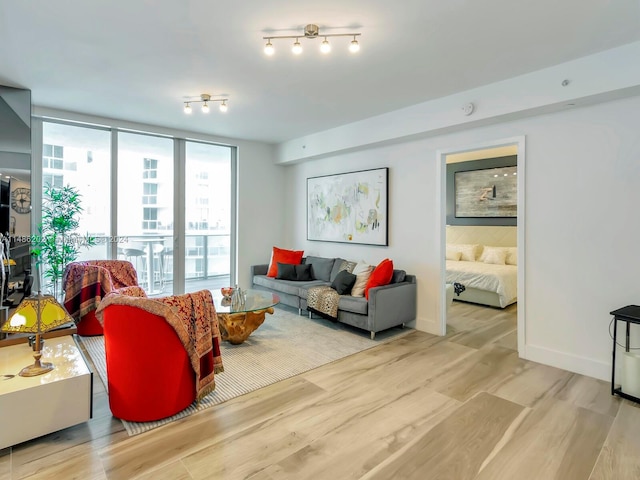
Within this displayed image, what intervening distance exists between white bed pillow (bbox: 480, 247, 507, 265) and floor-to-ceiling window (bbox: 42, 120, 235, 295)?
4611 mm

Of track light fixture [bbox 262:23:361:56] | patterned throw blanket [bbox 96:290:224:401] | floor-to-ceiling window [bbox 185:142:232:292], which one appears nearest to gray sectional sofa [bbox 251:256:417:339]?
floor-to-ceiling window [bbox 185:142:232:292]

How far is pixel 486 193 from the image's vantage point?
6797 mm

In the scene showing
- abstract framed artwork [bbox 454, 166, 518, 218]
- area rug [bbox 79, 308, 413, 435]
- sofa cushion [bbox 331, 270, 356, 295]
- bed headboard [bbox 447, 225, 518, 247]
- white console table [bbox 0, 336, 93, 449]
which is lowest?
area rug [bbox 79, 308, 413, 435]

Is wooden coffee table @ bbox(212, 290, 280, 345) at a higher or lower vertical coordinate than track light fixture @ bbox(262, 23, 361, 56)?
lower

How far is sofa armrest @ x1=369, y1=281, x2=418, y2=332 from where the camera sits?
4.05m

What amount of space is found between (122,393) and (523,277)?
3.68 metres

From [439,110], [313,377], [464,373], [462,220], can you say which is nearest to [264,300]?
[313,377]

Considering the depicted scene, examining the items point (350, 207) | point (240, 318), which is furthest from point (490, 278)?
point (240, 318)

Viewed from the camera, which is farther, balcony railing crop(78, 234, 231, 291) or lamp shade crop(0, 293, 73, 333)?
balcony railing crop(78, 234, 231, 291)

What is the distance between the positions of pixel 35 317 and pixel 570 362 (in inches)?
170

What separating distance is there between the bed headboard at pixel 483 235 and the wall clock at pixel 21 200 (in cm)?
692

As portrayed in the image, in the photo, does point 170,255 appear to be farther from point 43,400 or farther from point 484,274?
point 484,274

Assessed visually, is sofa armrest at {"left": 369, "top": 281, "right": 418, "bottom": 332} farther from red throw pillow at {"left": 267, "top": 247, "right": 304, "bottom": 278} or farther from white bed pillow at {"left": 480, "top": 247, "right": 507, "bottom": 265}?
white bed pillow at {"left": 480, "top": 247, "right": 507, "bottom": 265}

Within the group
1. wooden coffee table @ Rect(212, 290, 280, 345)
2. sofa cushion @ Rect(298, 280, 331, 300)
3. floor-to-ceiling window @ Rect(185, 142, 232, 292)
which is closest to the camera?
wooden coffee table @ Rect(212, 290, 280, 345)
